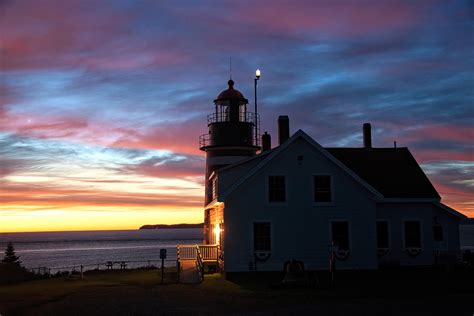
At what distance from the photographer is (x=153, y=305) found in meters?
18.8

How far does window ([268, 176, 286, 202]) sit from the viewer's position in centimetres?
2880

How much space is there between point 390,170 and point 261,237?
938 centimetres

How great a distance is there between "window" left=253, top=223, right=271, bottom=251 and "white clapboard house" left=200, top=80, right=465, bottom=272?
0.05 metres

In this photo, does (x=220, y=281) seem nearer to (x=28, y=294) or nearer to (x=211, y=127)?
(x=28, y=294)

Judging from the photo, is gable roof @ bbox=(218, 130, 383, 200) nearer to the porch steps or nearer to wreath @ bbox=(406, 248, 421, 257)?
wreath @ bbox=(406, 248, 421, 257)

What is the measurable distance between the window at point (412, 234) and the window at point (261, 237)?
7.87 meters

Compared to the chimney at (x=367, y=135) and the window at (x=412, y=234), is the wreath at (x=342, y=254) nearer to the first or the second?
the window at (x=412, y=234)

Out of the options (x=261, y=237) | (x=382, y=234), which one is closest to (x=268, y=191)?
(x=261, y=237)

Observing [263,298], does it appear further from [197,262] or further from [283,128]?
[283,128]

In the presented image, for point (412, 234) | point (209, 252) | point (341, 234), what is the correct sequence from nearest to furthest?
point (341, 234)
point (412, 234)
point (209, 252)

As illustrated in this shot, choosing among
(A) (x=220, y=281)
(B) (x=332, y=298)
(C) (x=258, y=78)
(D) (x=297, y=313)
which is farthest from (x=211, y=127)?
(D) (x=297, y=313)

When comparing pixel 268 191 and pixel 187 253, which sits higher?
pixel 268 191

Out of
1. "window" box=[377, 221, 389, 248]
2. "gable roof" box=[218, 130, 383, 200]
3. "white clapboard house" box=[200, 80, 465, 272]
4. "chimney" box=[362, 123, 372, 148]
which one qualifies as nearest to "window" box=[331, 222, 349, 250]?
"white clapboard house" box=[200, 80, 465, 272]

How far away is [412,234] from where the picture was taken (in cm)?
3094
